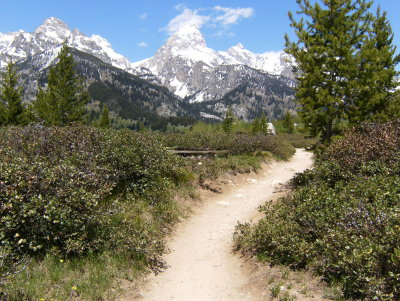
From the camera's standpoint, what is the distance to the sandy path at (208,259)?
6676mm

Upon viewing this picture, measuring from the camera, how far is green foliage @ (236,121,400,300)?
5223 mm

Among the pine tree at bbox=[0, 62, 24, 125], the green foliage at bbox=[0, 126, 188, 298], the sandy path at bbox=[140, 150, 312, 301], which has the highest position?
the pine tree at bbox=[0, 62, 24, 125]

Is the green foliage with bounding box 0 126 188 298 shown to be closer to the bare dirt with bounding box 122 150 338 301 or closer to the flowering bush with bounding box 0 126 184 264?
the flowering bush with bounding box 0 126 184 264

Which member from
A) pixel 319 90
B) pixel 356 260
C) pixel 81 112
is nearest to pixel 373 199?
pixel 356 260

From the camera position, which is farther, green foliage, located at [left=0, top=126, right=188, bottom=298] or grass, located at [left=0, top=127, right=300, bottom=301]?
green foliage, located at [left=0, top=126, right=188, bottom=298]

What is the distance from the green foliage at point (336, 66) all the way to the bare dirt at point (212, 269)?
522 cm

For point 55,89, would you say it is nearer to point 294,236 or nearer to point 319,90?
point 319,90

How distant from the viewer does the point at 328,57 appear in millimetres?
13555

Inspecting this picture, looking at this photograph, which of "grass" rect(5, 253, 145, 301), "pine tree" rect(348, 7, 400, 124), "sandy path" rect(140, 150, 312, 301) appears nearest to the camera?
"grass" rect(5, 253, 145, 301)

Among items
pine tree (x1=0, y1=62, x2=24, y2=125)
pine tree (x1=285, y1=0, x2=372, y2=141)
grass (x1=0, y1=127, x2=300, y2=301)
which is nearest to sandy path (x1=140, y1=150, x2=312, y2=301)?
grass (x1=0, y1=127, x2=300, y2=301)

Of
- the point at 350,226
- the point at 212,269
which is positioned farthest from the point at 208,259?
the point at 350,226

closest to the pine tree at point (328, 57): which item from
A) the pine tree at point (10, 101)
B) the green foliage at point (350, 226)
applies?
the green foliage at point (350, 226)

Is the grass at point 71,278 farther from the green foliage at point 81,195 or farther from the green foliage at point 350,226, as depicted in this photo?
the green foliage at point 350,226

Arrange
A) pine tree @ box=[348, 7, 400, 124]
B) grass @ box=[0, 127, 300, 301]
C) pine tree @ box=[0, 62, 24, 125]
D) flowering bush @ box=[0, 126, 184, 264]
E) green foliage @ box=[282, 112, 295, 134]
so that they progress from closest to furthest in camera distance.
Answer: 1. grass @ box=[0, 127, 300, 301]
2. flowering bush @ box=[0, 126, 184, 264]
3. pine tree @ box=[348, 7, 400, 124]
4. pine tree @ box=[0, 62, 24, 125]
5. green foliage @ box=[282, 112, 295, 134]
